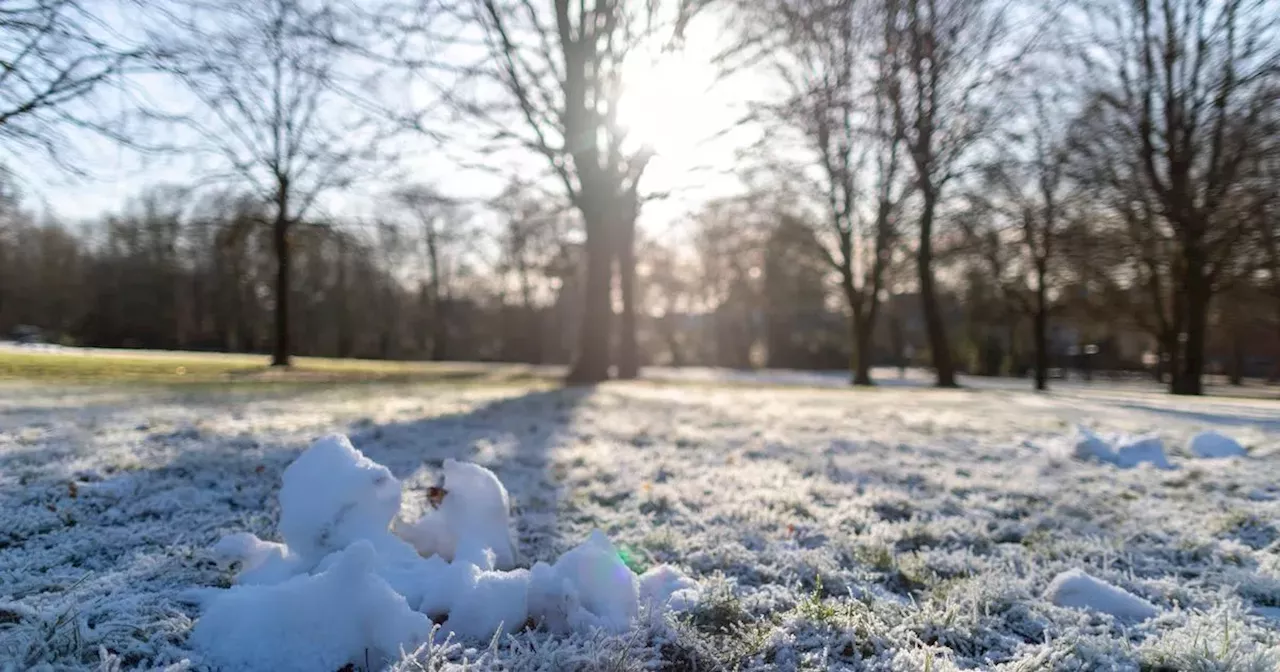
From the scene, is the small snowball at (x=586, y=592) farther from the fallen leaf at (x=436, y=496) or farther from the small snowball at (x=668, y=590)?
the fallen leaf at (x=436, y=496)

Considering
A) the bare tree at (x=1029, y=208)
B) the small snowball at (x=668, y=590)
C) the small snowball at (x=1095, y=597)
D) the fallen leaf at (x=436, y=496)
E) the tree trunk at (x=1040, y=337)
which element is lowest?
the small snowball at (x=1095, y=597)

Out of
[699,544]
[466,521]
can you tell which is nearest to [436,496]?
[466,521]

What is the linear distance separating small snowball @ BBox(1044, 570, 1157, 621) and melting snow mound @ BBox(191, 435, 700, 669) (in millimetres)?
1298

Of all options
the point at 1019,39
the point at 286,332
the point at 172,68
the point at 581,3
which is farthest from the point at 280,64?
the point at 286,332

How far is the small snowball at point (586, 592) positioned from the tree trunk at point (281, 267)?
1956 cm

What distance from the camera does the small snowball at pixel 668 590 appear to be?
219 centimetres

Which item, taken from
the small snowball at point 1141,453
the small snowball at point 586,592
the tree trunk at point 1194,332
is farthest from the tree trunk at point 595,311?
the tree trunk at point 1194,332

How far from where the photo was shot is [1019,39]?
1120 cm

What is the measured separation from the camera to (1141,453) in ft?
16.7

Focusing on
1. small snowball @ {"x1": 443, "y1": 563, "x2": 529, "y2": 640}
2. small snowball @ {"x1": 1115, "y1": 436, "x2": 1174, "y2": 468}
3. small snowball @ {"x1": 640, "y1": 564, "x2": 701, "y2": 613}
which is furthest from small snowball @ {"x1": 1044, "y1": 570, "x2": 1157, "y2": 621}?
small snowball @ {"x1": 1115, "y1": 436, "x2": 1174, "y2": 468}

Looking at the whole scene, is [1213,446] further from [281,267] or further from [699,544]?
[281,267]

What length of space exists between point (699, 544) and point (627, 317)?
683 inches

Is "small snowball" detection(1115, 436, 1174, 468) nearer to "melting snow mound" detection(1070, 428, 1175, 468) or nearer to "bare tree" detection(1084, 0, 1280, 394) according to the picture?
"melting snow mound" detection(1070, 428, 1175, 468)

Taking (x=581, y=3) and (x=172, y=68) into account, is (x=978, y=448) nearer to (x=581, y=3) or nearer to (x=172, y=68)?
(x=172, y=68)
